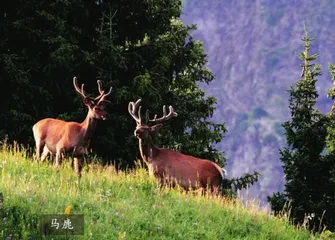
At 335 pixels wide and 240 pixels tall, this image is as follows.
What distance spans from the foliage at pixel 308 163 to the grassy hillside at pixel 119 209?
9.08 m

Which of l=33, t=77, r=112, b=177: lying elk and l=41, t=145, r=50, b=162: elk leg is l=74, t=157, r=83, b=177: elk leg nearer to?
l=33, t=77, r=112, b=177: lying elk

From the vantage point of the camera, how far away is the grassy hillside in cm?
1013

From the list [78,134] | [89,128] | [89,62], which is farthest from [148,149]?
[89,62]

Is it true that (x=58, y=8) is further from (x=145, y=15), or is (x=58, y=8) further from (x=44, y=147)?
(x=44, y=147)

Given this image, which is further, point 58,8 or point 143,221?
point 58,8

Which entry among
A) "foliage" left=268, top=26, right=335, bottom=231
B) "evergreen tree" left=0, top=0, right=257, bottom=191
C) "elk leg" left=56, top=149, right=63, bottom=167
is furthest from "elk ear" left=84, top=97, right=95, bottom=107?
"foliage" left=268, top=26, right=335, bottom=231

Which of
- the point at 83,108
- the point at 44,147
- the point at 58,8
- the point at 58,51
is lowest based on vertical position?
the point at 44,147

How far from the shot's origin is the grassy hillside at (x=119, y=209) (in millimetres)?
10133

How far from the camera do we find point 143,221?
36.3ft

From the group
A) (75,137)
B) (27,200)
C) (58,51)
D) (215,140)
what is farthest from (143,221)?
(215,140)

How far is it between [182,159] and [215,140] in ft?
34.1

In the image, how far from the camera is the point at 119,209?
11438 millimetres

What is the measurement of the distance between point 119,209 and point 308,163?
1272 cm

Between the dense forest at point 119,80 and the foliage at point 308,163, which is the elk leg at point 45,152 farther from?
the foliage at point 308,163
